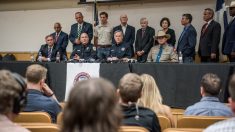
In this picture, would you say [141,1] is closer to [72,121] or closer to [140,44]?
[140,44]

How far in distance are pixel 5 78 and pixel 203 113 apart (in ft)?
5.96

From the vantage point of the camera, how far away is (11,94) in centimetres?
157

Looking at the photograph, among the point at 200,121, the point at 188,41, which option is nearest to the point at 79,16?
the point at 188,41

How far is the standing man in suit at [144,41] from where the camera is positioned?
25.3 feet

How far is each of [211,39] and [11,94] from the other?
618 cm


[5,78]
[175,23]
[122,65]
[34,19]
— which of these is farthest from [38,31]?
[5,78]

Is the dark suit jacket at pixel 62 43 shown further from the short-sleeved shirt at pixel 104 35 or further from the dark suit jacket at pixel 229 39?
the dark suit jacket at pixel 229 39

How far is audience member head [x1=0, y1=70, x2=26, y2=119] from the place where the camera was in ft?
5.13

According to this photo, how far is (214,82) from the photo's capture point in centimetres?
299

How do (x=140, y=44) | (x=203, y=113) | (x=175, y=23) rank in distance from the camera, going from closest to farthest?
1. (x=203, y=113)
2. (x=140, y=44)
3. (x=175, y=23)

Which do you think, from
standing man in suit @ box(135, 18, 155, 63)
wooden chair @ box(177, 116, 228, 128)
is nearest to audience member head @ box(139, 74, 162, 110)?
wooden chair @ box(177, 116, 228, 128)

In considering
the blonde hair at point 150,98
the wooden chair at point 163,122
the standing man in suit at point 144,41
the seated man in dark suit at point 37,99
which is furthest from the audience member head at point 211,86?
the standing man in suit at point 144,41

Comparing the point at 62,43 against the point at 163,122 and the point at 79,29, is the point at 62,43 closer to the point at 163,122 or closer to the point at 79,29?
the point at 79,29

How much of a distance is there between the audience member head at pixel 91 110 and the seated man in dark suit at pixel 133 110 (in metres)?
1.26
